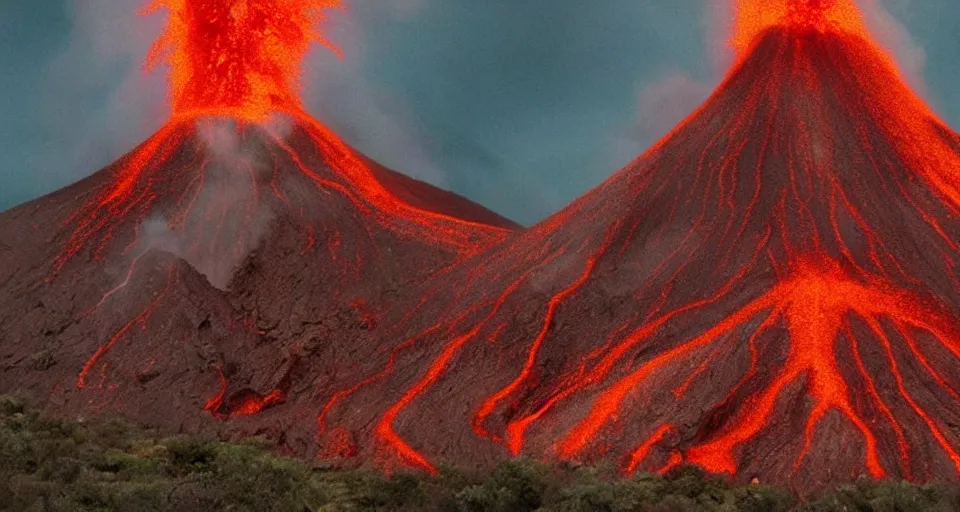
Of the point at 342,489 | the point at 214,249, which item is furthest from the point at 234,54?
the point at 342,489

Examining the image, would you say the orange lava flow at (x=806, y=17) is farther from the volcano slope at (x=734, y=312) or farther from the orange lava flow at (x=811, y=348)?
the orange lava flow at (x=811, y=348)

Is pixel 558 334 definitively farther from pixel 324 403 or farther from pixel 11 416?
pixel 11 416

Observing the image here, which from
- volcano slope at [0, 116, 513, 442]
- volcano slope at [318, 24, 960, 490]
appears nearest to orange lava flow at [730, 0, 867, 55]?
volcano slope at [318, 24, 960, 490]

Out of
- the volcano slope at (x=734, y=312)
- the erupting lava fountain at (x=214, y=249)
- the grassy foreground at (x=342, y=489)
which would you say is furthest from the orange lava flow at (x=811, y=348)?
the erupting lava fountain at (x=214, y=249)

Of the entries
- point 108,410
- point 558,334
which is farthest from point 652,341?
point 108,410

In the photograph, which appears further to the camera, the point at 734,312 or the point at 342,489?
the point at 734,312

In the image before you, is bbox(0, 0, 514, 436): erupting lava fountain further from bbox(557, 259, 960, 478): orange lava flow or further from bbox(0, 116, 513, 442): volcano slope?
bbox(557, 259, 960, 478): orange lava flow

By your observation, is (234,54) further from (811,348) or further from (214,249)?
(811,348)
